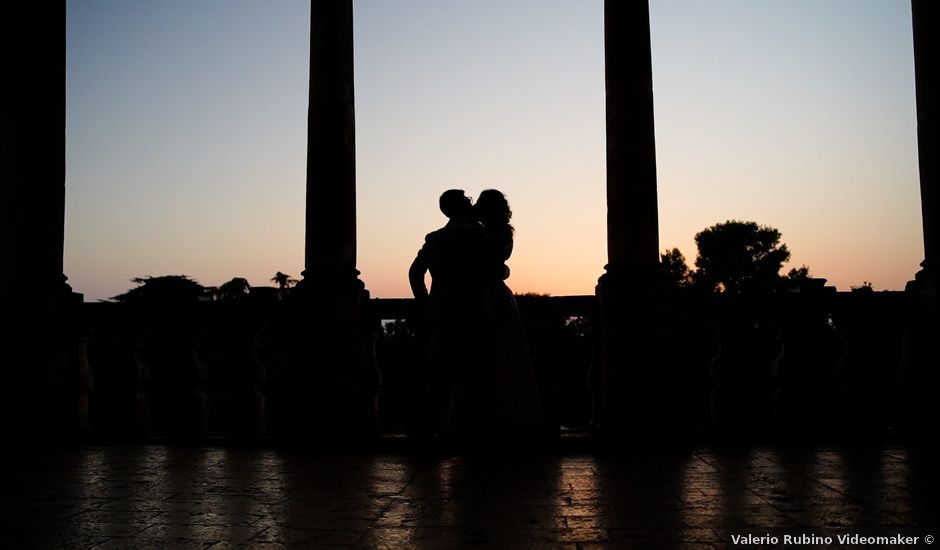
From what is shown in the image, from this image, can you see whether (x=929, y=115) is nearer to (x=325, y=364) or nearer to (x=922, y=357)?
(x=922, y=357)

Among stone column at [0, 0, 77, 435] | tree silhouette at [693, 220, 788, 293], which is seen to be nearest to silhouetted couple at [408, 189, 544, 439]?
stone column at [0, 0, 77, 435]

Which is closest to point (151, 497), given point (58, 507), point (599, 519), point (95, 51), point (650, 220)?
point (58, 507)

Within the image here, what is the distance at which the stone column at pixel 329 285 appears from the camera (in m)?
15.1

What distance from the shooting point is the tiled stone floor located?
764cm

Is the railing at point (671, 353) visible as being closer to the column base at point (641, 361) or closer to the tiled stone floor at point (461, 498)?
the column base at point (641, 361)

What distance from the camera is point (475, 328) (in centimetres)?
1288

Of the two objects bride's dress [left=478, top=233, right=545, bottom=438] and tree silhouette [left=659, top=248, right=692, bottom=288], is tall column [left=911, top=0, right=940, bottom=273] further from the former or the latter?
tree silhouette [left=659, top=248, right=692, bottom=288]

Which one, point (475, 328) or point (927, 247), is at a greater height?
point (927, 247)

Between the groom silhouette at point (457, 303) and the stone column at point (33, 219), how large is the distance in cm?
737

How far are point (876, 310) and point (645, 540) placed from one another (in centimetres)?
957

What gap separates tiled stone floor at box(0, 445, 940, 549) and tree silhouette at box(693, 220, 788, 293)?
8855 cm

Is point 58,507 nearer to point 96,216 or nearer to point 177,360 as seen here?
point 177,360

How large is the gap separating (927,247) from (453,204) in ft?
27.3

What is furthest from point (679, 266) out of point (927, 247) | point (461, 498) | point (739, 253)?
point (461, 498)
